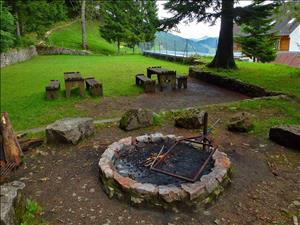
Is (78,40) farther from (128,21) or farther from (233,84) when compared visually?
(233,84)

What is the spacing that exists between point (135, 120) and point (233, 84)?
4.50m

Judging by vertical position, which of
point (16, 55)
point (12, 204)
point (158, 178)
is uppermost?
point (16, 55)

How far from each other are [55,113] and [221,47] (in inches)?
305

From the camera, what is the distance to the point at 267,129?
16.2ft

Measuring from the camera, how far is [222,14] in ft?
35.7

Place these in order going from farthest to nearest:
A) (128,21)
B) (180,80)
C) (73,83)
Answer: (128,21)
(180,80)
(73,83)

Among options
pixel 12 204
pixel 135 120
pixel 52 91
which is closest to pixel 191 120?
pixel 135 120

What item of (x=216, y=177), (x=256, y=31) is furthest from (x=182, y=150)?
(x=256, y=31)

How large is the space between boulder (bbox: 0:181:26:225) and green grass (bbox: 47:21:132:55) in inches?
961

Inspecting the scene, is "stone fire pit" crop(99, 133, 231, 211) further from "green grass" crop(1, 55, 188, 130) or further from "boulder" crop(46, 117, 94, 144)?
"green grass" crop(1, 55, 188, 130)

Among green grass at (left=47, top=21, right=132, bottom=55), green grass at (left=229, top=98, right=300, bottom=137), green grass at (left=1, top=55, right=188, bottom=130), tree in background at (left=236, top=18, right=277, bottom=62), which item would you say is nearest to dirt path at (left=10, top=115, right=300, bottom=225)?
green grass at (left=229, top=98, right=300, bottom=137)

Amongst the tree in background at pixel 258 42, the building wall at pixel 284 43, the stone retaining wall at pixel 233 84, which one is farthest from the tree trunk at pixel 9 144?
the building wall at pixel 284 43

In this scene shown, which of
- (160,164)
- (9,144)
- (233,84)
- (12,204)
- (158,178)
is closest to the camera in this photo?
(12,204)

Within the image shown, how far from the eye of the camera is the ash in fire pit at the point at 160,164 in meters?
3.26
